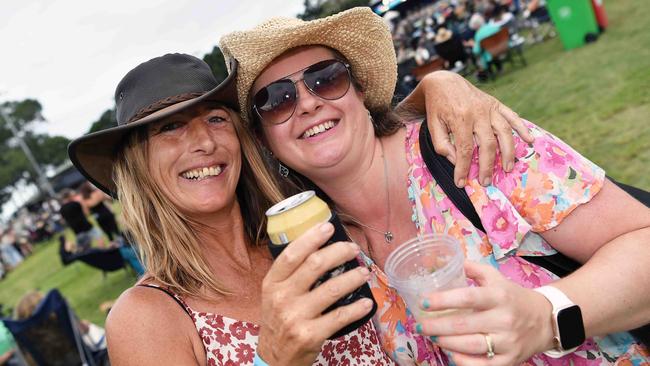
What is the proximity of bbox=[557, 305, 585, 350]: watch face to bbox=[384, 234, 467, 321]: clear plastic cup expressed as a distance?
0.25 m

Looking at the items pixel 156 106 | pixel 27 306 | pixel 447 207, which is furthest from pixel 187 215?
pixel 27 306

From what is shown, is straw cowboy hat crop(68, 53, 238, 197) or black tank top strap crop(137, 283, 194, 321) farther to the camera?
straw cowboy hat crop(68, 53, 238, 197)

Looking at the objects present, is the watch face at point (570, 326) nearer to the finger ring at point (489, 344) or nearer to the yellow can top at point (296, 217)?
the finger ring at point (489, 344)

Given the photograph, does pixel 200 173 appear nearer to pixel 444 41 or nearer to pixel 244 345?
pixel 244 345

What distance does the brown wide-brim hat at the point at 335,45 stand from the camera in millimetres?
1850

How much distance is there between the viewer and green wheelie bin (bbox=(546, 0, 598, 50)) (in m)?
9.64

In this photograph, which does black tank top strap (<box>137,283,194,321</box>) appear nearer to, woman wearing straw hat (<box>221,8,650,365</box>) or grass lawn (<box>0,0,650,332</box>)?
woman wearing straw hat (<box>221,8,650,365</box>)

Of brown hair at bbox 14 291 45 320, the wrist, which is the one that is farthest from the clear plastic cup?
brown hair at bbox 14 291 45 320

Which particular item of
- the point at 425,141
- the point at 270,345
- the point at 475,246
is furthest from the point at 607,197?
the point at 270,345

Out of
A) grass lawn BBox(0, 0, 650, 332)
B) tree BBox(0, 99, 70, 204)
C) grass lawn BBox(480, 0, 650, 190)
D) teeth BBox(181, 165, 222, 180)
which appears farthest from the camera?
tree BBox(0, 99, 70, 204)

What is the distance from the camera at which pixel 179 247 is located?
193 cm

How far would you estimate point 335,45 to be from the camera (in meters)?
2.03

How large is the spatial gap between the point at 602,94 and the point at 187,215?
6.69 meters

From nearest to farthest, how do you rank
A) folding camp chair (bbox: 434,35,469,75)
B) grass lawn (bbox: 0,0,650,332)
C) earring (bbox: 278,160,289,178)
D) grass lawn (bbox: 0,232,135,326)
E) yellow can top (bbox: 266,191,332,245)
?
yellow can top (bbox: 266,191,332,245) < earring (bbox: 278,160,289,178) < grass lawn (bbox: 0,0,650,332) < grass lawn (bbox: 0,232,135,326) < folding camp chair (bbox: 434,35,469,75)
